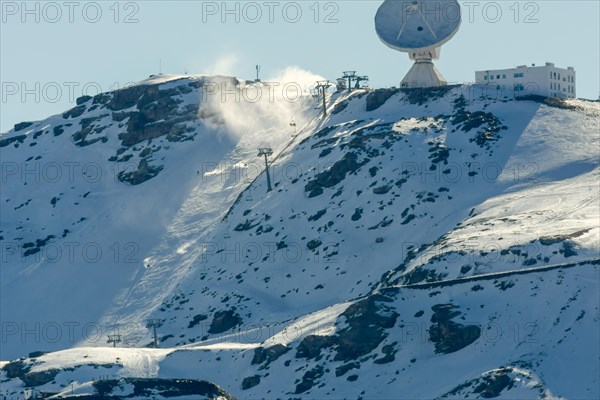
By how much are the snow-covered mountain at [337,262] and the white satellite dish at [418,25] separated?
15.1 ft

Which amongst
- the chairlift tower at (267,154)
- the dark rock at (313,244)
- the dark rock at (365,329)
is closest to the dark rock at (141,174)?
the chairlift tower at (267,154)

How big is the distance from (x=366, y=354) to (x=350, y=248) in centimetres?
2718

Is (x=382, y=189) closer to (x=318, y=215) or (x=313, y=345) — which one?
(x=318, y=215)

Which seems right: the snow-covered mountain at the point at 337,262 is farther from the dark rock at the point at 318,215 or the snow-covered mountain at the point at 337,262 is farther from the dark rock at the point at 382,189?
the dark rock at the point at 382,189

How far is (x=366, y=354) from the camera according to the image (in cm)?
13525

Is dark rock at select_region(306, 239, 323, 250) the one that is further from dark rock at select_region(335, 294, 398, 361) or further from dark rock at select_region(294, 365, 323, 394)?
dark rock at select_region(294, 365, 323, 394)

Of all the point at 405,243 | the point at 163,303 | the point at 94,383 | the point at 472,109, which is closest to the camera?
the point at 94,383

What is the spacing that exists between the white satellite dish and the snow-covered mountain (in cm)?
459

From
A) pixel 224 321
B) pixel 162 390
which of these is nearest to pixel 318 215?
pixel 224 321

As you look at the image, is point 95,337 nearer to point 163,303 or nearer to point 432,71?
point 163,303

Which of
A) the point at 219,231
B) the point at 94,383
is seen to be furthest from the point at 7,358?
the point at 94,383

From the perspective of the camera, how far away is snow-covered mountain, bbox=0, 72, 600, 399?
131500mm

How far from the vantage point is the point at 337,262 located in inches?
6329

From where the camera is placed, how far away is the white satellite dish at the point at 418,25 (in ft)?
619
